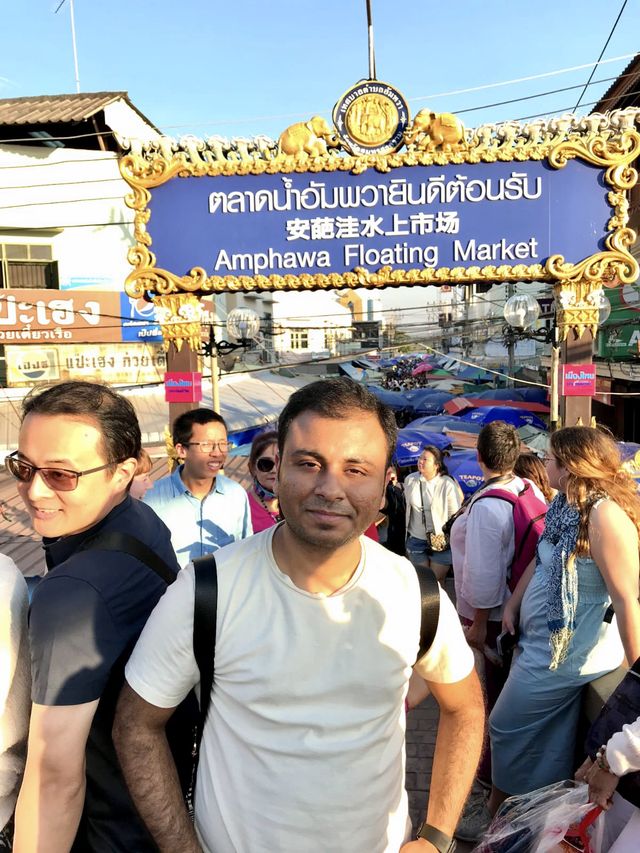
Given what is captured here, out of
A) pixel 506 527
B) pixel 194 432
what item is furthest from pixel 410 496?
pixel 194 432

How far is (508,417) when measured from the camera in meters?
12.4

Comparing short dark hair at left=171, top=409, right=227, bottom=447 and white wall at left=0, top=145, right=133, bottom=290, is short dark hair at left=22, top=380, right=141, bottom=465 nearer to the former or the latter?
short dark hair at left=171, top=409, right=227, bottom=447

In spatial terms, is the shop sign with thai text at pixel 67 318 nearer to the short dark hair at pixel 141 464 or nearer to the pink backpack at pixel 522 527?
the short dark hair at pixel 141 464

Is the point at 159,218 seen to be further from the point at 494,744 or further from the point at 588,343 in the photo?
the point at 494,744

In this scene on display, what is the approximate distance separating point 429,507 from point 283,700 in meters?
4.67

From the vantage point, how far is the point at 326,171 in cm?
637

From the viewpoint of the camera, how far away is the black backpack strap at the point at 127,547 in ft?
4.76

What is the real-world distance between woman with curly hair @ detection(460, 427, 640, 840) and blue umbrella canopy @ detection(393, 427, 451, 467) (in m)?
7.19

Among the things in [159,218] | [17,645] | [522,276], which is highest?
[159,218]

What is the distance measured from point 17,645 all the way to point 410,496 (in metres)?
4.84

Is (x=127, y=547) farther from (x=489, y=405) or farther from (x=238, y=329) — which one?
(x=489, y=405)

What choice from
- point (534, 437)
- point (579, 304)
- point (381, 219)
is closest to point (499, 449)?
point (579, 304)

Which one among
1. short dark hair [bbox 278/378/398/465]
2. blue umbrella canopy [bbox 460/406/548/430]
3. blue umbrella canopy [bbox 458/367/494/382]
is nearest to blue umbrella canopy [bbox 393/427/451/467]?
blue umbrella canopy [bbox 460/406/548/430]

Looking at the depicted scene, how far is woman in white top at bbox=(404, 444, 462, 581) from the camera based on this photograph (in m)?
5.75
